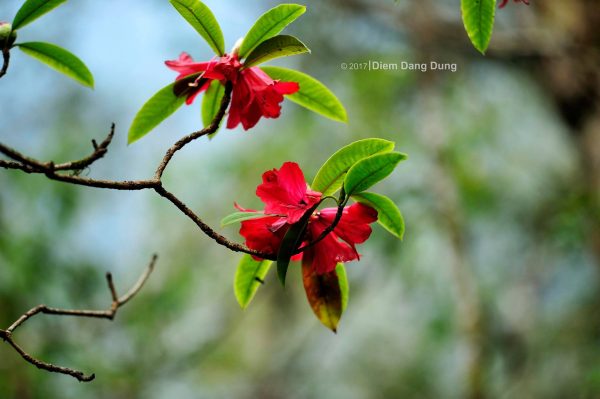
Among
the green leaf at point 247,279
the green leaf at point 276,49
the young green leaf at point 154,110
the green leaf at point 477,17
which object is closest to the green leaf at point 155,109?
the young green leaf at point 154,110

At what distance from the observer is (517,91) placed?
3.80m

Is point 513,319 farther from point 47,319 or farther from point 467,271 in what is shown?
point 47,319

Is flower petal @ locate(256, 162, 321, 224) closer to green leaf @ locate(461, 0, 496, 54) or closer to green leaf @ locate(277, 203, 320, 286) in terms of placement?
green leaf @ locate(277, 203, 320, 286)

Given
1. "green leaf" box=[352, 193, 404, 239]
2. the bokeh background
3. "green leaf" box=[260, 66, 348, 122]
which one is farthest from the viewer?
the bokeh background

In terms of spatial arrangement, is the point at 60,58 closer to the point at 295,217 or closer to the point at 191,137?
the point at 191,137

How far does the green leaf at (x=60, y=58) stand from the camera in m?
0.68

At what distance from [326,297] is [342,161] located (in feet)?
0.58

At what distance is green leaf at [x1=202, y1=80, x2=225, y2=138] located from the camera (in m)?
0.76

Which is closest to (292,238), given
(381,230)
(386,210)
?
(386,210)

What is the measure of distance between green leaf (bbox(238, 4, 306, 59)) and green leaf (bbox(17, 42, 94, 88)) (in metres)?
0.21

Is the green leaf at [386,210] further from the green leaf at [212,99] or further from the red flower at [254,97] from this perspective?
the green leaf at [212,99]

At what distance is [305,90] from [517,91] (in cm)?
347

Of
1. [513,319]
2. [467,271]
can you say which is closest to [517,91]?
[513,319]

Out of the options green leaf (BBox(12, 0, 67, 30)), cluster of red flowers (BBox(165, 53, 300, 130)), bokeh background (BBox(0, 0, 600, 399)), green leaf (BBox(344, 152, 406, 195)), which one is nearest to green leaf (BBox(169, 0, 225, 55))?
cluster of red flowers (BBox(165, 53, 300, 130))
